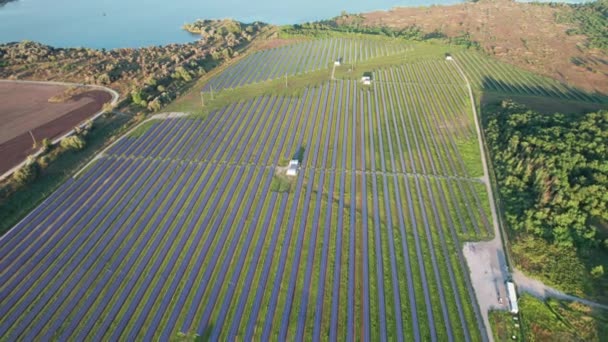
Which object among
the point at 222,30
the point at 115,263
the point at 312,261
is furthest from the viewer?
the point at 222,30

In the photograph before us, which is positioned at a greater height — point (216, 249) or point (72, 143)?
point (72, 143)

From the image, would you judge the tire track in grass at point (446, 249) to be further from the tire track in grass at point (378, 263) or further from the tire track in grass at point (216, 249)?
the tire track in grass at point (216, 249)

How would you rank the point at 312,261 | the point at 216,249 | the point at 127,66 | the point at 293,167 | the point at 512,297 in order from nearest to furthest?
the point at 512,297 < the point at 312,261 < the point at 216,249 < the point at 293,167 < the point at 127,66

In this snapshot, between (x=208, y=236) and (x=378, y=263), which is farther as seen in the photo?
(x=208, y=236)

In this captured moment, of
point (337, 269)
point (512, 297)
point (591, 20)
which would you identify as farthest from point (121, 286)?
point (591, 20)

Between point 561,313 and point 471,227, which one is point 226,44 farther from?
point 561,313

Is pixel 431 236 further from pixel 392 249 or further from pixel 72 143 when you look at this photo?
pixel 72 143

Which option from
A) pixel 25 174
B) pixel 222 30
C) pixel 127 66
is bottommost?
pixel 25 174

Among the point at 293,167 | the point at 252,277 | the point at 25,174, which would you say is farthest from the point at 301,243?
the point at 25,174
